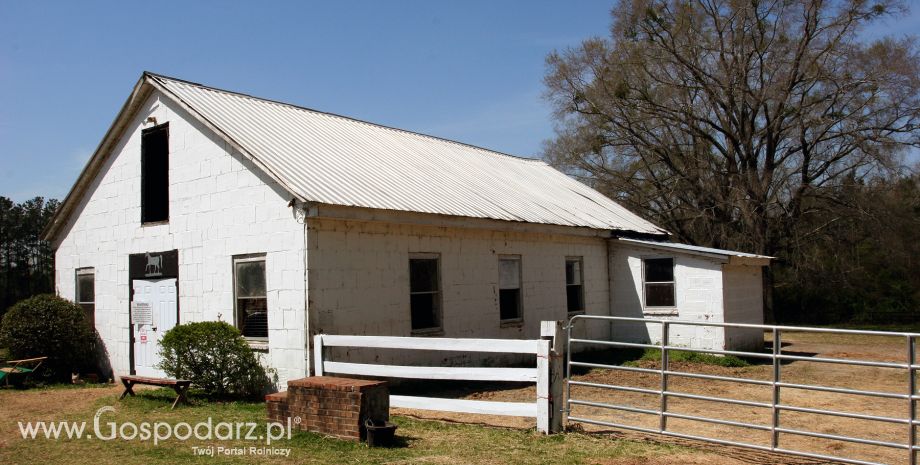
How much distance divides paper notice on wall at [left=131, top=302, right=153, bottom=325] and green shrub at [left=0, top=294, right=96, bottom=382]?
1.53m

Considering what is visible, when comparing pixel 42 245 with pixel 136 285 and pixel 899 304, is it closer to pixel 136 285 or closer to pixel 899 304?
pixel 136 285

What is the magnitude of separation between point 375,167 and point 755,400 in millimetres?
8580

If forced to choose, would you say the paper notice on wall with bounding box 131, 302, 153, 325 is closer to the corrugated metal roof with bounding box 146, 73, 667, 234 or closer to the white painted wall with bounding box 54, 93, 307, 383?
the white painted wall with bounding box 54, 93, 307, 383

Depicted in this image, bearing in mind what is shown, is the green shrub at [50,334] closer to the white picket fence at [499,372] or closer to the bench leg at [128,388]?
the bench leg at [128,388]

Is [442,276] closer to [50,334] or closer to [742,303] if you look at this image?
[50,334]

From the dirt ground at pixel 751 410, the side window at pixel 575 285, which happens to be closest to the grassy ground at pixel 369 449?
the dirt ground at pixel 751 410

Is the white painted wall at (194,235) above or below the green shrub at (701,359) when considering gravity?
above

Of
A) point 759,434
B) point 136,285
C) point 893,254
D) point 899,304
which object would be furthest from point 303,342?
point 899,304

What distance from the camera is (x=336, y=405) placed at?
8820mm

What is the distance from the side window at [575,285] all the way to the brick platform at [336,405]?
35.3 ft

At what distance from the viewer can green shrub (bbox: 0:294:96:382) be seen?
15.0 meters

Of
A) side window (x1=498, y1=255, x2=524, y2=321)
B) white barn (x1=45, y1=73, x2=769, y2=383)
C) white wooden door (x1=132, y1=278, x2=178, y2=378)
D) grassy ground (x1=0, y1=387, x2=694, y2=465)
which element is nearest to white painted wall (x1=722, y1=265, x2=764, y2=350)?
white barn (x1=45, y1=73, x2=769, y2=383)

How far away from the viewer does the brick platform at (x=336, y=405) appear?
8.67 m

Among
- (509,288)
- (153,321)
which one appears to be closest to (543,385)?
(509,288)
